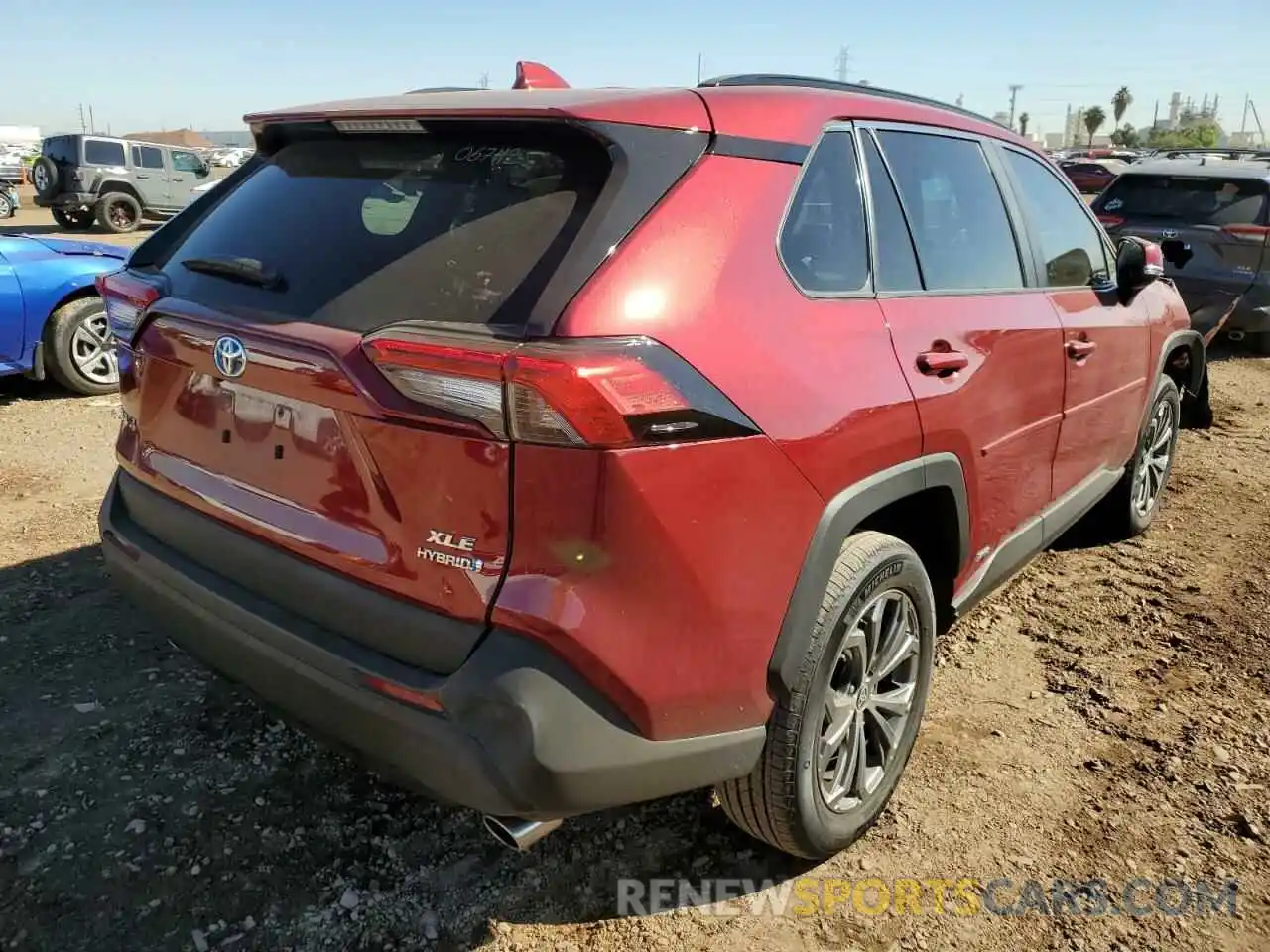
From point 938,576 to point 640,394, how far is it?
4.81 feet

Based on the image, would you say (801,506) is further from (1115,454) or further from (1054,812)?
(1115,454)

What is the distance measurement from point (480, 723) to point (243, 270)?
1173 mm

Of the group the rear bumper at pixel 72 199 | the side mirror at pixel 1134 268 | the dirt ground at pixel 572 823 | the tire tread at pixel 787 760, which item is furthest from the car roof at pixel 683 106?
the rear bumper at pixel 72 199

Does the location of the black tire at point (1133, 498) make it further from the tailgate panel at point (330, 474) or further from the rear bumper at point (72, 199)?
the rear bumper at point (72, 199)

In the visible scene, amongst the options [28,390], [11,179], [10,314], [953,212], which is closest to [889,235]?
[953,212]

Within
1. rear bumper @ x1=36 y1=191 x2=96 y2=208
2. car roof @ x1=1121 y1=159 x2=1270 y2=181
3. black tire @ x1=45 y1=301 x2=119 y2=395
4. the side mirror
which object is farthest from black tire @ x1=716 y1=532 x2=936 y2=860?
rear bumper @ x1=36 y1=191 x2=96 y2=208

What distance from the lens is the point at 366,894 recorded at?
2.34 m

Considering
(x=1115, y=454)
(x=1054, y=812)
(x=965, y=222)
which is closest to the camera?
(x=1054, y=812)

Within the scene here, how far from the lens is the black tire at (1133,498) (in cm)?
449

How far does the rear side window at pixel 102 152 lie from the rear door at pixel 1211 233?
2023 cm

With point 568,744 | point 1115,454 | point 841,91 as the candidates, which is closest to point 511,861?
point 568,744

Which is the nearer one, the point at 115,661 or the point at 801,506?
the point at 801,506

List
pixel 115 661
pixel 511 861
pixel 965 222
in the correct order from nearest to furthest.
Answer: pixel 511 861
pixel 965 222
pixel 115 661

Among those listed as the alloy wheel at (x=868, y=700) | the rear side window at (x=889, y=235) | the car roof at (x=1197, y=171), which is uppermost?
the car roof at (x=1197, y=171)
